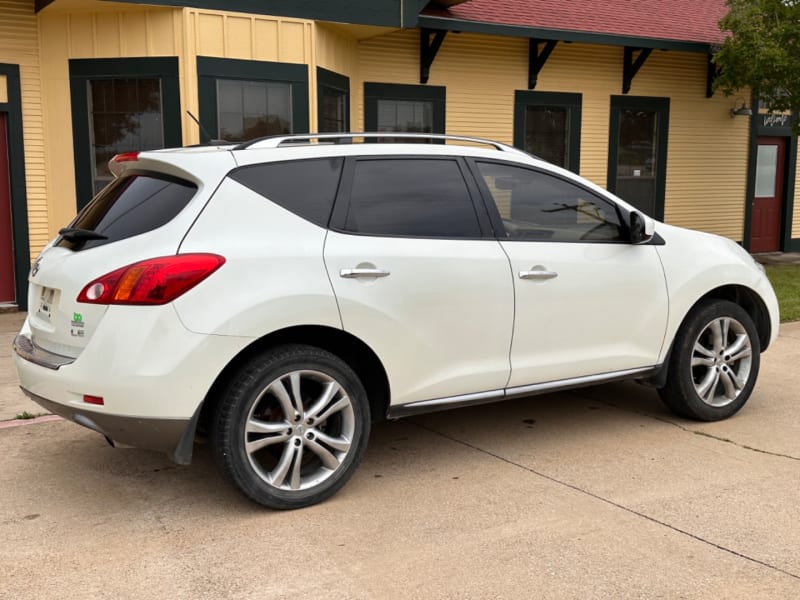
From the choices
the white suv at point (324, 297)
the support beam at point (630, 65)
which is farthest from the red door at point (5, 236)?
the support beam at point (630, 65)

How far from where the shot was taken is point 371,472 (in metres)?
4.68

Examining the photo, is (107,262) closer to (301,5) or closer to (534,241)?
(534,241)

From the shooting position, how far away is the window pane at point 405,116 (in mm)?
12547

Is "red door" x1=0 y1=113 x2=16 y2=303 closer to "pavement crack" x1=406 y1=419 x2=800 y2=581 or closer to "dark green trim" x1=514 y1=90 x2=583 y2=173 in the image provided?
"pavement crack" x1=406 y1=419 x2=800 y2=581

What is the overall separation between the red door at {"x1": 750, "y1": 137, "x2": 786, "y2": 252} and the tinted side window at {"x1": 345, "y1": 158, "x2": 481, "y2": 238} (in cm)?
1345

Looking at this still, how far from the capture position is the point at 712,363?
18.0 feet

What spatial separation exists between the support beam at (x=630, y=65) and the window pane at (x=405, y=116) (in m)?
3.72

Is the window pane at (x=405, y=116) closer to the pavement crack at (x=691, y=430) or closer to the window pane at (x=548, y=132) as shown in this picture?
the window pane at (x=548, y=132)

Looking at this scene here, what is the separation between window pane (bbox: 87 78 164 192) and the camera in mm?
9883

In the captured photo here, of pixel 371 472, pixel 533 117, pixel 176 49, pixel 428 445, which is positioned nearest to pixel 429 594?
pixel 371 472

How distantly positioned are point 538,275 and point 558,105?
32.5 feet

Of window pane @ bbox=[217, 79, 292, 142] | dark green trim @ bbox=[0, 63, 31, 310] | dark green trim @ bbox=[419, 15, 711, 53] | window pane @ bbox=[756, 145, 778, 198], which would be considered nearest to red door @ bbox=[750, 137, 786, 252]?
window pane @ bbox=[756, 145, 778, 198]

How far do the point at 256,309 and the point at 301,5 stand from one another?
23.5 feet

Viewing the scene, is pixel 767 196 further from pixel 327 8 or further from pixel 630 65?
pixel 327 8
